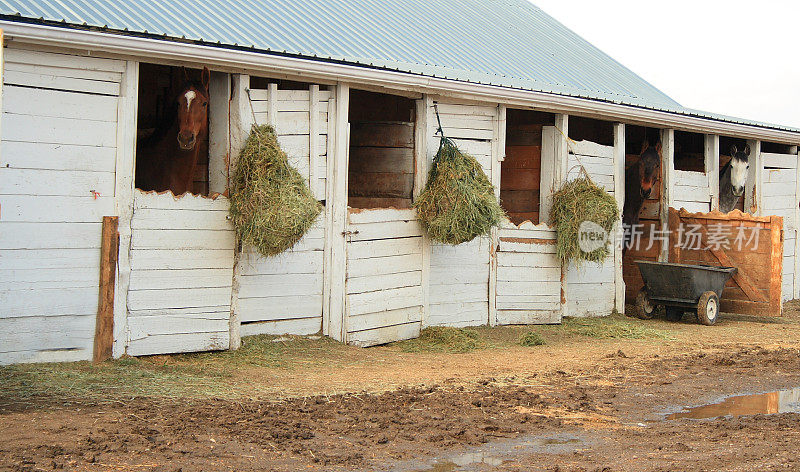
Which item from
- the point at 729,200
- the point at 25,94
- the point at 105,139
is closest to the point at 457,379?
the point at 105,139

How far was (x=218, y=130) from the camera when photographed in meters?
8.91

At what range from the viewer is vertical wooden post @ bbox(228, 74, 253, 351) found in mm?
8719

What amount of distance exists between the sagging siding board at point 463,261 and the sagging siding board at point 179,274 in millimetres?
3051

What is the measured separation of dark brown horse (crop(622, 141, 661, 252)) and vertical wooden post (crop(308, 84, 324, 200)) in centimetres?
620

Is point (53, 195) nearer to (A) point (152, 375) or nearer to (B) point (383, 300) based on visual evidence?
(A) point (152, 375)

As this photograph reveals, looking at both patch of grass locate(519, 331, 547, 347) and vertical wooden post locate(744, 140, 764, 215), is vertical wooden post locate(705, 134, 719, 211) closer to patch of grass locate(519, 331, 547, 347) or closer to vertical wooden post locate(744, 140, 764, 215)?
vertical wooden post locate(744, 140, 764, 215)

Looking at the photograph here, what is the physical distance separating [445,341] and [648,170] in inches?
197

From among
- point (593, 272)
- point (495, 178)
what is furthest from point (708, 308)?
point (495, 178)

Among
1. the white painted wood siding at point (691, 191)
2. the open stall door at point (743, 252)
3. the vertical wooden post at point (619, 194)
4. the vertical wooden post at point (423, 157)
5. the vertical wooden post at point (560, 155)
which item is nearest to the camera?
the vertical wooden post at point (423, 157)

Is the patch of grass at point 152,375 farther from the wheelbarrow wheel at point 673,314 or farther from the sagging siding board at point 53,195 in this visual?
the wheelbarrow wheel at point 673,314

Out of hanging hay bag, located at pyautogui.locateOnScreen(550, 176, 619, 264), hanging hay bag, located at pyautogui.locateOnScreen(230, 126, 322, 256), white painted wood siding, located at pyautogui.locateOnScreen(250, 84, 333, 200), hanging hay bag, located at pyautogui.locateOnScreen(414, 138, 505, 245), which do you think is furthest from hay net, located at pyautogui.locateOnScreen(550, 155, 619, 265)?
hanging hay bag, located at pyautogui.locateOnScreen(230, 126, 322, 256)

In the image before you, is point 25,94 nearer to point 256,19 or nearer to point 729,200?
point 256,19

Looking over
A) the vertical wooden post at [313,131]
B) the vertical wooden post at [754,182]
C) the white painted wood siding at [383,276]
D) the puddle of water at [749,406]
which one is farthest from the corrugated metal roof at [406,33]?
the puddle of water at [749,406]

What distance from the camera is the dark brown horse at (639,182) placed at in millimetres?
13680
